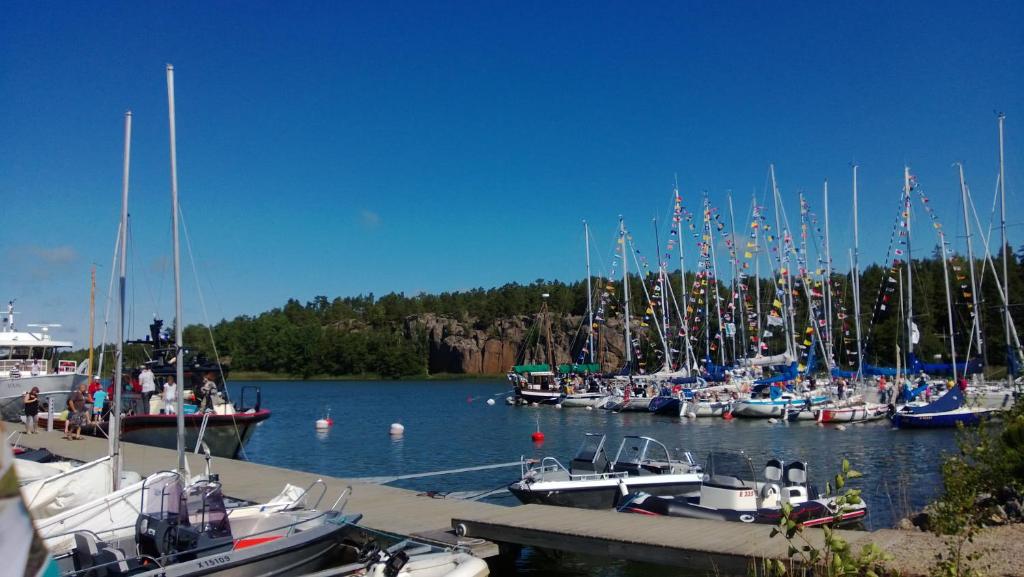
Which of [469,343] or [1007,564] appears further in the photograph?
[469,343]

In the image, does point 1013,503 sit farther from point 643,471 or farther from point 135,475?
point 135,475

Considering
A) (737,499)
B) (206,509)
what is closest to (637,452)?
(737,499)

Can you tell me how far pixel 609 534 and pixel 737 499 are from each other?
4.28 metres

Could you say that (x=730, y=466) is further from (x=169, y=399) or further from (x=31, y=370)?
(x=31, y=370)

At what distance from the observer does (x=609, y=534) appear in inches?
525

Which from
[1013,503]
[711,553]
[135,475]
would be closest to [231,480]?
[135,475]

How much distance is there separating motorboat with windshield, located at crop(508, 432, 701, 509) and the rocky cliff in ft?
409

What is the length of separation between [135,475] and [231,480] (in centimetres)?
458

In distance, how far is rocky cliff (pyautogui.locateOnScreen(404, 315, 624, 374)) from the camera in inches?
5910

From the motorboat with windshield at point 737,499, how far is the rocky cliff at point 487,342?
128 m

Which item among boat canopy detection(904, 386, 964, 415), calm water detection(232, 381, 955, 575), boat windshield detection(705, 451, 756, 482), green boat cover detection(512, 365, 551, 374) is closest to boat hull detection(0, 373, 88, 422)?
calm water detection(232, 381, 955, 575)

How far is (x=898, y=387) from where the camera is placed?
173 ft

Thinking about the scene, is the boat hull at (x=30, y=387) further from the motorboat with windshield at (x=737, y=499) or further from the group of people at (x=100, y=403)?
the motorboat with windshield at (x=737, y=499)

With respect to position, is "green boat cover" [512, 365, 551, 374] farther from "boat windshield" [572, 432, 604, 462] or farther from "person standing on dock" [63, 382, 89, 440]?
"boat windshield" [572, 432, 604, 462]
